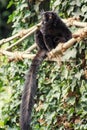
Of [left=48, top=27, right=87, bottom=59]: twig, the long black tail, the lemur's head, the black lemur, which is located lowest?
the long black tail

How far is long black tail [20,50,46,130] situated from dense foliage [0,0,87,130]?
15.7 inches

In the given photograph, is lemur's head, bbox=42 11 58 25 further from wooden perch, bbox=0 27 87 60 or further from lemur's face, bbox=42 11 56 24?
wooden perch, bbox=0 27 87 60

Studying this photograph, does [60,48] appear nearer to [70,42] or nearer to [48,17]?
[70,42]

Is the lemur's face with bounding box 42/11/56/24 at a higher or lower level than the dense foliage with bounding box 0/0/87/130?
higher

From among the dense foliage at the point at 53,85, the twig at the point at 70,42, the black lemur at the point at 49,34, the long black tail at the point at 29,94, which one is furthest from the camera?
the dense foliage at the point at 53,85

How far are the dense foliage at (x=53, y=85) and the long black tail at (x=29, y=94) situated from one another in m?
0.40

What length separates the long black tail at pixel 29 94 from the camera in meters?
3.17

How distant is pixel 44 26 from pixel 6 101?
114 centimetres

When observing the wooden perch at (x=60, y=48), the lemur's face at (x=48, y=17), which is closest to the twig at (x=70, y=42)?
the wooden perch at (x=60, y=48)

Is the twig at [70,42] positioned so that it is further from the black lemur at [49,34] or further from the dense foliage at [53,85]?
the dense foliage at [53,85]

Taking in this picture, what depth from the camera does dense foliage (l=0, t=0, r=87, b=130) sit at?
165 inches

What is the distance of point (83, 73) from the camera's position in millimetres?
4129

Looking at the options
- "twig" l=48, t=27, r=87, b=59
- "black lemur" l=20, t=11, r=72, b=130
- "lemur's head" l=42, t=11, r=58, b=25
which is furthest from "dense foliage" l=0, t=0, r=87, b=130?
"twig" l=48, t=27, r=87, b=59

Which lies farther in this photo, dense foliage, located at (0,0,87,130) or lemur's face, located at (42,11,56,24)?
dense foliage, located at (0,0,87,130)
